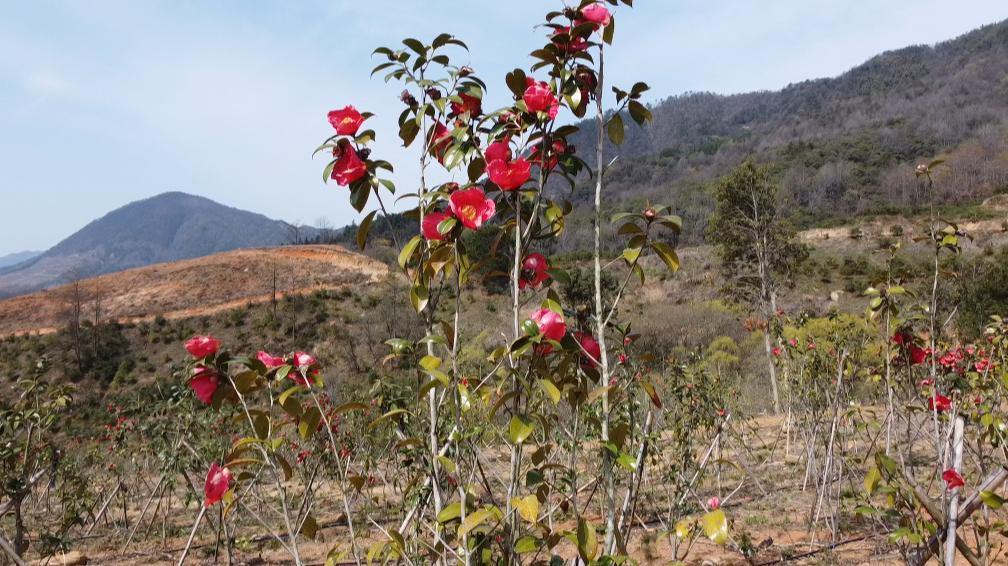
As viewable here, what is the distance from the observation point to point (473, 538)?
1213 mm

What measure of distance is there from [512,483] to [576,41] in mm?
969

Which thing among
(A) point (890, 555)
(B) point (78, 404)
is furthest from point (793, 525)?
(B) point (78, 404)

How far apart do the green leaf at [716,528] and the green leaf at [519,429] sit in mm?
357

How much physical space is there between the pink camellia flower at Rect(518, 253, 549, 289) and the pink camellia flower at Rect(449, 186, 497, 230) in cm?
18

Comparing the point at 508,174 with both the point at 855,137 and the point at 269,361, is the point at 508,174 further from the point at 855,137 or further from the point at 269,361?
the point at 855,137

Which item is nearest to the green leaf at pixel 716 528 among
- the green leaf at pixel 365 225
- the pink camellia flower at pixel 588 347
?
the pink camellia flower at pixel 588 347

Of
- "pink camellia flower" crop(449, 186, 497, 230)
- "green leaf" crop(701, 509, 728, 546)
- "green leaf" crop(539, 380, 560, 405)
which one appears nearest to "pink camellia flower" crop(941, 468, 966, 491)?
"green leaf" crop(701, 509, 728, 546)

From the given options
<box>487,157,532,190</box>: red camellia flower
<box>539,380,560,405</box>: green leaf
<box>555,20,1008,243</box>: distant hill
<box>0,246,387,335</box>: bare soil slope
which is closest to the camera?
<box>539,380,560,405</box>: green leaf

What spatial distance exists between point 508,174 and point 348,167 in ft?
1.30

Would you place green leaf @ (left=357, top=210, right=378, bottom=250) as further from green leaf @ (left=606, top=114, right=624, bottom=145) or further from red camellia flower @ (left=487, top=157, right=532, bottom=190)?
green leaf @ (left=606, top=114, right=624, bottom=145)

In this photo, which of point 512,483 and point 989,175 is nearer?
point 512,483

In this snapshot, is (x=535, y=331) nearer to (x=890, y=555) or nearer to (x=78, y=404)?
(x=890, y=555)

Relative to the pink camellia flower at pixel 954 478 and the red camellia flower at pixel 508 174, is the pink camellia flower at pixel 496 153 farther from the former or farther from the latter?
the pink camellia flower at pixel 954 478

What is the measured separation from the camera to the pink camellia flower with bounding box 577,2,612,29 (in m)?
1.26
